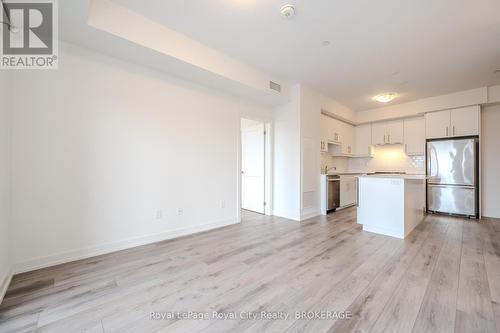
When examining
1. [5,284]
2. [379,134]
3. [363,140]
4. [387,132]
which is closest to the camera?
[5,284]

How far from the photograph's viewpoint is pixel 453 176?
4520 mm

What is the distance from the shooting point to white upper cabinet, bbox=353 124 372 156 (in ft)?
20.1

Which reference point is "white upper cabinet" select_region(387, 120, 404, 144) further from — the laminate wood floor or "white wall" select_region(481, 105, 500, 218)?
the laminate wood floor

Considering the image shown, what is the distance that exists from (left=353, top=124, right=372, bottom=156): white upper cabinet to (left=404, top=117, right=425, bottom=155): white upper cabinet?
0.87m

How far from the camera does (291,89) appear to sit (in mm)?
4328

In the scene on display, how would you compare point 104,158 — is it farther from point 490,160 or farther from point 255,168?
point 490,160

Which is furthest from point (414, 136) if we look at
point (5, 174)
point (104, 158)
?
point (5, 174)

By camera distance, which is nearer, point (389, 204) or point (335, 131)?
point (389, 204)

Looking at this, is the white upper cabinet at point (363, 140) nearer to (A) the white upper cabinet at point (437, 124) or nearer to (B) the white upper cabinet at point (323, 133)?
(A) the white upper cabinet at point (437, 124)

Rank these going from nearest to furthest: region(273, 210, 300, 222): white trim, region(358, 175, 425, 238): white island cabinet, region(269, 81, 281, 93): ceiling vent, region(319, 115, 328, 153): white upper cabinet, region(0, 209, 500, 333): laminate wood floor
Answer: region(0, 209, 500, 333): laminate wood floor
region(358, 175, 425, 238): white island cabinet
region(269, 81, 281, 93): ceiling vent
region(273, 210, 300, 222): white trim
region(319, 115, 328, 153): white upper cabinet

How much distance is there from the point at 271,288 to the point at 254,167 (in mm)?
3324

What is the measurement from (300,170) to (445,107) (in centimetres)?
376

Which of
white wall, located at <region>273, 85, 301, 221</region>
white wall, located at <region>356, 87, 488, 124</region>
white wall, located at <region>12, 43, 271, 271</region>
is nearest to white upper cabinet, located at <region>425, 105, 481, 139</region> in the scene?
white wall, located at <region>356, 87, 488, 124</region>

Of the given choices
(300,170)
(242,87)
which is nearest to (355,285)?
(300,170)
